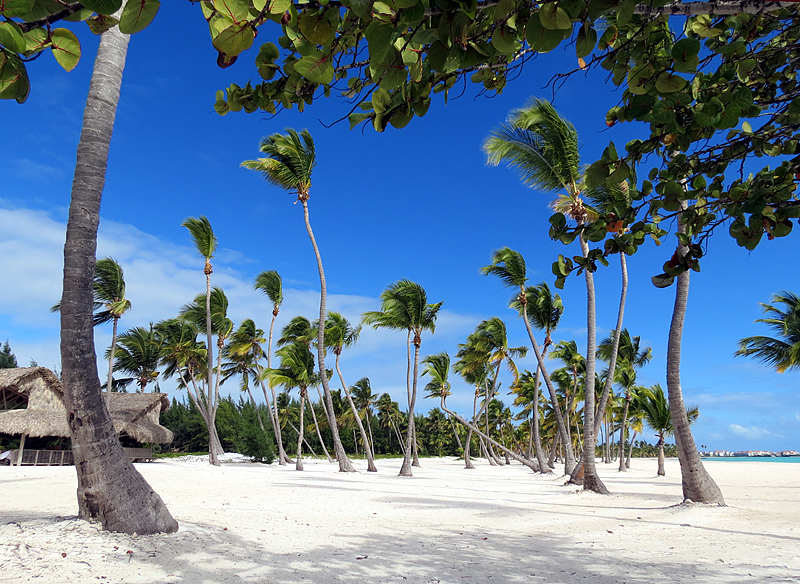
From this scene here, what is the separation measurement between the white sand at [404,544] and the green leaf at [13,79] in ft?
12.6

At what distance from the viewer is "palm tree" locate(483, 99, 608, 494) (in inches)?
437

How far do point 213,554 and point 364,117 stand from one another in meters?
4.60

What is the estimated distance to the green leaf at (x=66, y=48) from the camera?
1067 mm

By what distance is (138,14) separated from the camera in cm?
96

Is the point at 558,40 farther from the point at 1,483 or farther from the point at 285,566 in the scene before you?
the point at 1,483

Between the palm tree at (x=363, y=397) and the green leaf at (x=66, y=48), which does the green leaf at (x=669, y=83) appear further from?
the palm tree at (x=363, y=397)

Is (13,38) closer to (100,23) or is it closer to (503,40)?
(100,23)

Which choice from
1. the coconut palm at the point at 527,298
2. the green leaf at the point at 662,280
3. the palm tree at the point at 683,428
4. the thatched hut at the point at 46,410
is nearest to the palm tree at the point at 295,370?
the thatched hut at the point at 46,410

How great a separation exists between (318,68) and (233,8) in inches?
10.3

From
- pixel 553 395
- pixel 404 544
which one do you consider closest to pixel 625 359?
pixel 553 395

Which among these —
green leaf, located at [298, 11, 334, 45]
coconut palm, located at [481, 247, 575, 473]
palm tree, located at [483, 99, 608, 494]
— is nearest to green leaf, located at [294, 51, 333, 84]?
green leaf, located at [298, 11, 334, 45]

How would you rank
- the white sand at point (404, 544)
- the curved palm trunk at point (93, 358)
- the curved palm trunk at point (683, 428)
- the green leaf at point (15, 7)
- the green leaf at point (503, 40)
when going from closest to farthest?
the green leaf at point (15, 7) < the green leaf at point (503, 40) < the white sand at point (404, 544) < the curved palm trunk at point (93, 358) < the curved palm trunk at point (683, 428)

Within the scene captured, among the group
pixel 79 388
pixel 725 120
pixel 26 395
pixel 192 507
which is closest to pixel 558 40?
pixel 725 120

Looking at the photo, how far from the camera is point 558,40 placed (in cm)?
110
